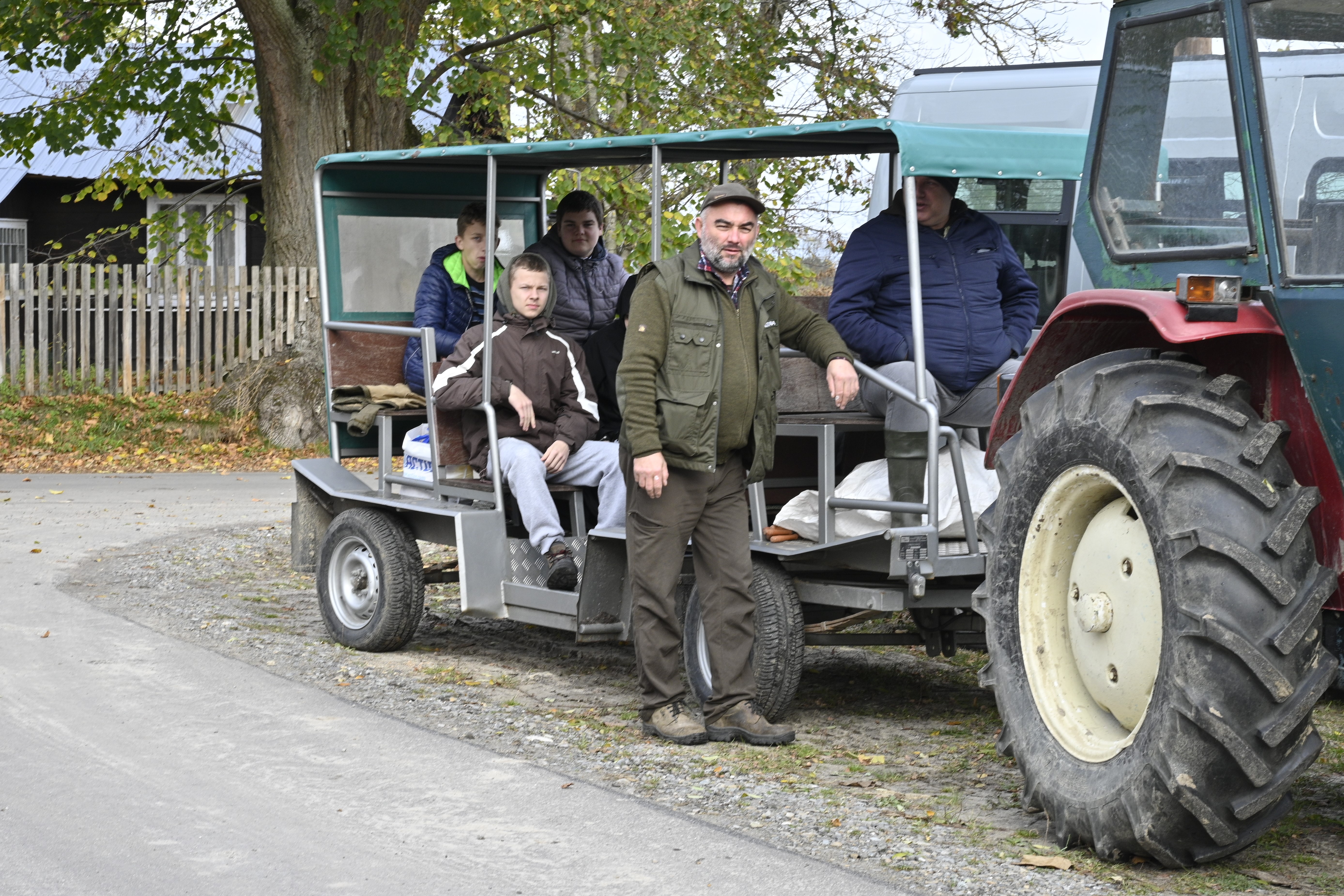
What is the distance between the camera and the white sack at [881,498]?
6.14m

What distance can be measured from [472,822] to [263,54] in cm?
1471

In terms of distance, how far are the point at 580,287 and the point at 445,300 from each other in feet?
2.22

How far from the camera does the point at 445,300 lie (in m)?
8.54

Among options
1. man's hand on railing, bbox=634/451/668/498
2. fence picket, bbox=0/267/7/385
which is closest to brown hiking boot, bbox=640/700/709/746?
man's hand on railing, bbox=634/451/668/498

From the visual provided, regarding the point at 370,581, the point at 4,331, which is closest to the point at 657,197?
the point at 370,581

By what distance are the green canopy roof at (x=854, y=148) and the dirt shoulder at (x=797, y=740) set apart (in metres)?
2.02

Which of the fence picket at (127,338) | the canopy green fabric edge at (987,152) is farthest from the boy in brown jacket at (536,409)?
the fence picket at (127,338)

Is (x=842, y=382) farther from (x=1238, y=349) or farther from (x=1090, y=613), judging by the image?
(x=1238, y=349)

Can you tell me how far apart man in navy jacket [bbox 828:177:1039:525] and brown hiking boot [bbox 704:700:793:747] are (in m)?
0.98

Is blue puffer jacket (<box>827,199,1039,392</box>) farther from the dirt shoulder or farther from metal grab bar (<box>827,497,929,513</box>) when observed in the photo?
the dirt shoulder

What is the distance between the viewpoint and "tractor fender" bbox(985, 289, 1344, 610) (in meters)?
4.18

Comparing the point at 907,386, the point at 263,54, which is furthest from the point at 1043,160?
the point at 263,54

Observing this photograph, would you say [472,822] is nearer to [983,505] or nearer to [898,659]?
[983,505]

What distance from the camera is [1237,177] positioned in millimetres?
4398
